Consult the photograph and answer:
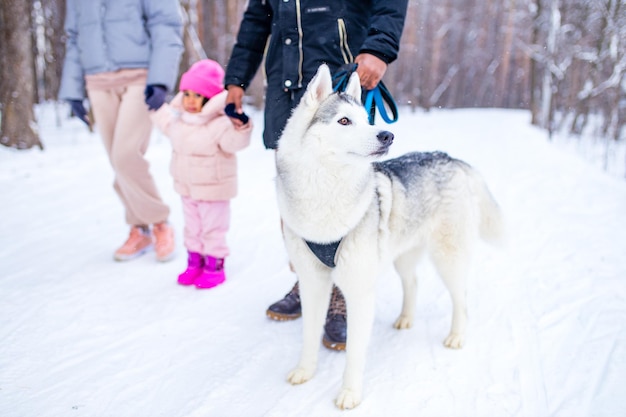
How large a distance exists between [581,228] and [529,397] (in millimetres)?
3046

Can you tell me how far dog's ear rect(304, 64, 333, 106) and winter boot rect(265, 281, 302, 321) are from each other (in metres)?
1.51

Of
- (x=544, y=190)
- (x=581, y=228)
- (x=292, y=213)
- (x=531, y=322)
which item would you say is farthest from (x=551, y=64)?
(x=292, y=213)

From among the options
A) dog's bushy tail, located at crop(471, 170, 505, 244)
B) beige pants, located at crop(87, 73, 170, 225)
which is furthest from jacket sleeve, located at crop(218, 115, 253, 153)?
dog's bushy tail, located at crop(471, 170, 505, 244)

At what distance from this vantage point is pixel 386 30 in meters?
2.36

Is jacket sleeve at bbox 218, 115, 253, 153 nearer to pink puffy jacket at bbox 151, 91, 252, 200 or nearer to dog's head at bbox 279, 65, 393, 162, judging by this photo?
pink puffy jacket at bbox 151, 91, 252, 200

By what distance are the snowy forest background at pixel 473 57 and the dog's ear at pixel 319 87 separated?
7651mm

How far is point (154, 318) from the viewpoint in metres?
2.89

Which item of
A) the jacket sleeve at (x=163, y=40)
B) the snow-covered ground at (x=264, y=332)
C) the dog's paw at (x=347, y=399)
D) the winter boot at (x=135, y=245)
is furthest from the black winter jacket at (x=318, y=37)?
the winter boot at (x=135, y=245)

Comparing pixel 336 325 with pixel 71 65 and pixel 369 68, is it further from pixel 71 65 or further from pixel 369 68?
pixel 71 65

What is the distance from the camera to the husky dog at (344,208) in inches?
78.5

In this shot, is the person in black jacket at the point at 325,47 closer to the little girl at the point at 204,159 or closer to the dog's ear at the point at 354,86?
the dog's ear at the point at 354,86

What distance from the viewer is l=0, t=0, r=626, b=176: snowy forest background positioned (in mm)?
7730

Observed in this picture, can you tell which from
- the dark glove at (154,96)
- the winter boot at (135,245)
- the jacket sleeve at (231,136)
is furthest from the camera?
the winter boot at (135,245)

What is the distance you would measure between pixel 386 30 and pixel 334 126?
783mm
